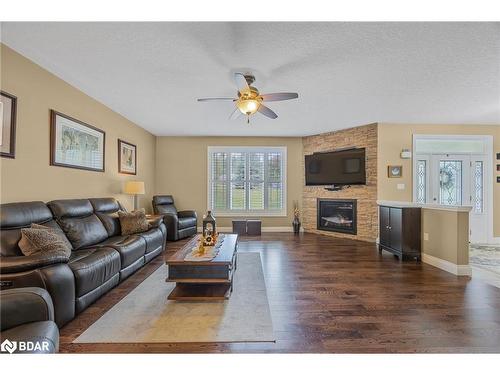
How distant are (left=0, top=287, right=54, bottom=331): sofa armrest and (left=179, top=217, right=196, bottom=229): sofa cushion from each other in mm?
4165

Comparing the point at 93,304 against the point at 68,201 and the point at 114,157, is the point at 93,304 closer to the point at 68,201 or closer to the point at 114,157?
the point at 68,201

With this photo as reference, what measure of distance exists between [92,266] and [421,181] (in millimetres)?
6253

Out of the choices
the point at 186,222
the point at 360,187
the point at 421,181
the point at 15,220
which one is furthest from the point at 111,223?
the point at 421,181

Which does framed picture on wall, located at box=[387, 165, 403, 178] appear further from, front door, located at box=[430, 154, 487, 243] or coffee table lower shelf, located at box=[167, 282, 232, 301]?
coffee table lower shelf, located at box=[167, 282, 232, 301]

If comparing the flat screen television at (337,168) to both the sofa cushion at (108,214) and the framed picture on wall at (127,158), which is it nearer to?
the framed picture on wall at (127,158)

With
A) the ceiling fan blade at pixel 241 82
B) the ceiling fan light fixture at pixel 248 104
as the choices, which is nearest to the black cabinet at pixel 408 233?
the ceiling fan light fixture at pixel 248 104

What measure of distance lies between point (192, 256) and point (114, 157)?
3.18 meters

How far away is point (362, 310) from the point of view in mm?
2371

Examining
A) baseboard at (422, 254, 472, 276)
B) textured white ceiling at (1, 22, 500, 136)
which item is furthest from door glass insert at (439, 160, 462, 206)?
baseboard at (422, 254, 472, 276)

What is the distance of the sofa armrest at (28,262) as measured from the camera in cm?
182

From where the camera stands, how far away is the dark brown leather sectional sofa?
1.89 meters

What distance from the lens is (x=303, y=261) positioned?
399cm
